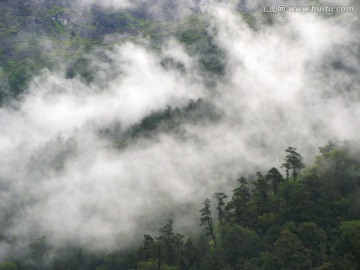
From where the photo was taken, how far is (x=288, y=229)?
93.3 metres

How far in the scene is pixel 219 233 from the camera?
11381cm

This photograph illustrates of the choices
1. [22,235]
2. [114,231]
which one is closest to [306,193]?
[114,231]

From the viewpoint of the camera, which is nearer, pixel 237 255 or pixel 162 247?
pixel 237 255

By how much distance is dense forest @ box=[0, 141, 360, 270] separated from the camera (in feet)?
272

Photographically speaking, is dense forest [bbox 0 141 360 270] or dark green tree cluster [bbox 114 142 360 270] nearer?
dark green tree cluster [bbox 114 142 360 270]

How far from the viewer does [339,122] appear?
196m

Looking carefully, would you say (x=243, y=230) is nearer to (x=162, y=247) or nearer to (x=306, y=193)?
(x=306, y=193)

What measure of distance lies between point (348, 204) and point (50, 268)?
124 metres

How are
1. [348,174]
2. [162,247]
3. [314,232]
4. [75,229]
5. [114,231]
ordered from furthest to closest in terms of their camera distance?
1. [75,229]
2. [114,231]
3. [348,174]
4. [162,247]
5. [314,232]

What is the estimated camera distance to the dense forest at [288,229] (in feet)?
272

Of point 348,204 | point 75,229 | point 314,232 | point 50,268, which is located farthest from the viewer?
point 75,229

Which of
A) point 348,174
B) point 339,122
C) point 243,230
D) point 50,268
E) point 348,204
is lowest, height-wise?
point 50,268

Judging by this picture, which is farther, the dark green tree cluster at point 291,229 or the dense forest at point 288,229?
the dense forest at point 288,229

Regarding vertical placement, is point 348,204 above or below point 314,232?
above
